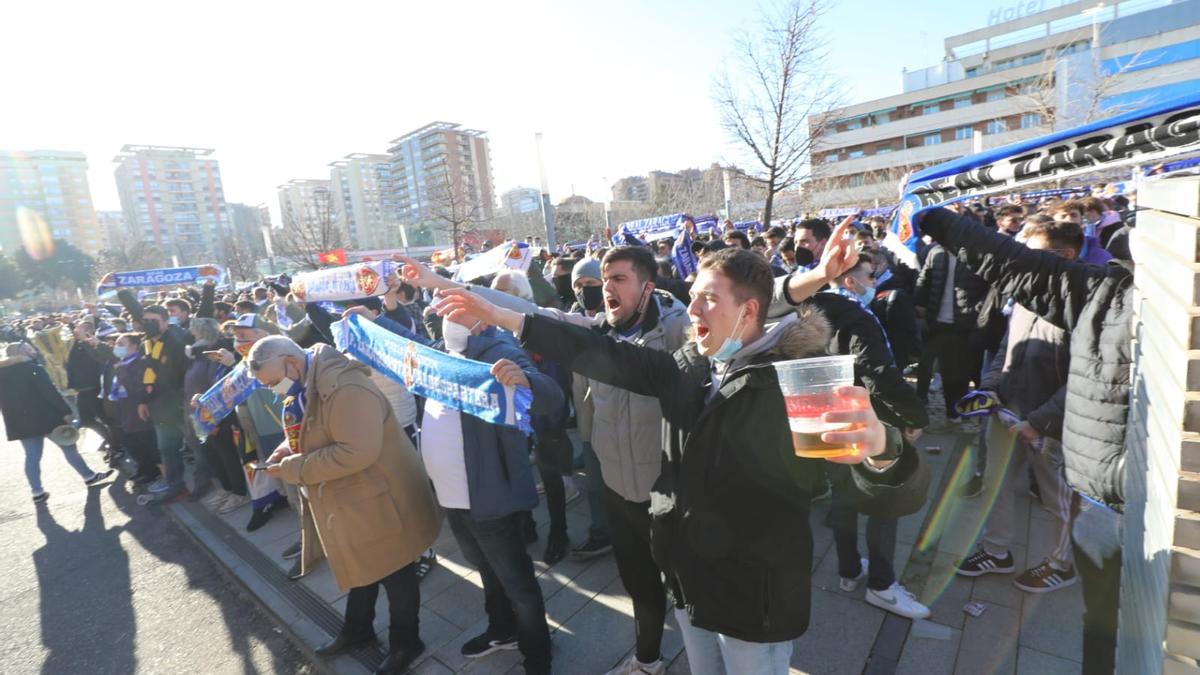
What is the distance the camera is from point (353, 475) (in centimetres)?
305

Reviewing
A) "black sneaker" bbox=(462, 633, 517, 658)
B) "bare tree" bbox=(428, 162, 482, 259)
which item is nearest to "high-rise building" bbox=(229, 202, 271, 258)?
"bare tree" bbox=(428, 162, 482, 259)

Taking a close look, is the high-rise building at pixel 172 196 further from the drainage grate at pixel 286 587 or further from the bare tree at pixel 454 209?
the drainage grate at pixel 286 587

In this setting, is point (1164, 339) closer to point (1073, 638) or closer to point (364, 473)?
point (1073, 638)

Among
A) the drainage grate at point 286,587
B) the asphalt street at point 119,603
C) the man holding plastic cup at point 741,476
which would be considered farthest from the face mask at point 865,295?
the asphalt street at point 119,603

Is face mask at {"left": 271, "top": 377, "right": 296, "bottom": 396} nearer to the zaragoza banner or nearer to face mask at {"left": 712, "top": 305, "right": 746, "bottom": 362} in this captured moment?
face mask at {"left": 712, "top": 305, "right": 746, "bottom": 362}

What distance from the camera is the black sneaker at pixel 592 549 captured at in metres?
→ 4.20

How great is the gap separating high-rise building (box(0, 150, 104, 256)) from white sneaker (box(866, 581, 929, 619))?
120 metres

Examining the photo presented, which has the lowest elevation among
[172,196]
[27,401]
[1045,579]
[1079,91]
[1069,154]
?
[1045,579]

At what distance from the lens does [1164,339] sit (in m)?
1.31

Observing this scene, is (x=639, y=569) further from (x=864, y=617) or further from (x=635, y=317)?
(x=864, y=617)

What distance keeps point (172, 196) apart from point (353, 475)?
132118mm

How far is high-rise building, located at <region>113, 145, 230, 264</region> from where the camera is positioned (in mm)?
102875

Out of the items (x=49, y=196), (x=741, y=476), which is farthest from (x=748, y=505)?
(x=49, y=196)

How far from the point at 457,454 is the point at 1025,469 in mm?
3668
